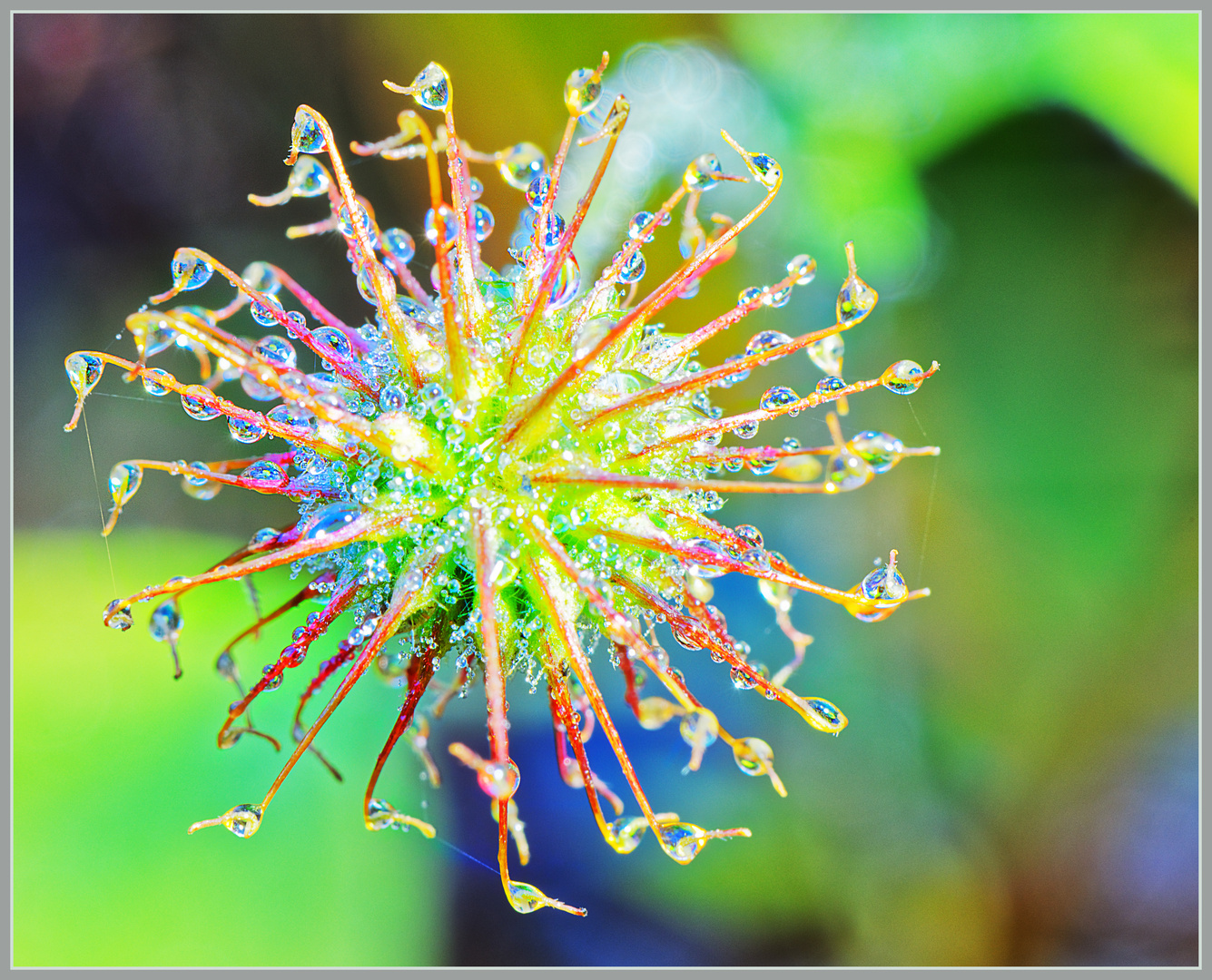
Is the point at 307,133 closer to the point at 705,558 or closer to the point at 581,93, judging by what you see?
the point at 581,93

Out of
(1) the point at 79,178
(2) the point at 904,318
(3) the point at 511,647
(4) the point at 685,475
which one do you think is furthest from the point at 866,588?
(1) the point at 79,178

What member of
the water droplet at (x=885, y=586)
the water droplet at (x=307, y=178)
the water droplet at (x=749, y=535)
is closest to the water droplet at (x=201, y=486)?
the water droplet at (x=307, y=178)

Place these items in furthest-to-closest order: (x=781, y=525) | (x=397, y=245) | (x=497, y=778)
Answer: (x=781, y=525), (x=397, y=245), (x=497, y=778)

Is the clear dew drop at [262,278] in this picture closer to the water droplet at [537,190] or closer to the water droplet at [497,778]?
the water droplet at [537,190]

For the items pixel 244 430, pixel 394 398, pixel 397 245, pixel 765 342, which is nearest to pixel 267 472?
pixel 244 430

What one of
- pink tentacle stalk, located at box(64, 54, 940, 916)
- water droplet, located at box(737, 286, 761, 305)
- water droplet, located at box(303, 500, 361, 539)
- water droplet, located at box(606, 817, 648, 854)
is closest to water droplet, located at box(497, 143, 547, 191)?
pink tentacle stalk, located at box(64, 54, 940, 916)

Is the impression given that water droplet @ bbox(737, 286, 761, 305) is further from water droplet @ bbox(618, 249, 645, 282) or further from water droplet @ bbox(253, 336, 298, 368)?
water droplet @ bbox(253, 336, 298, 368)

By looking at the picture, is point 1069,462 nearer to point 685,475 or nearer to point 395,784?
point 685,475
